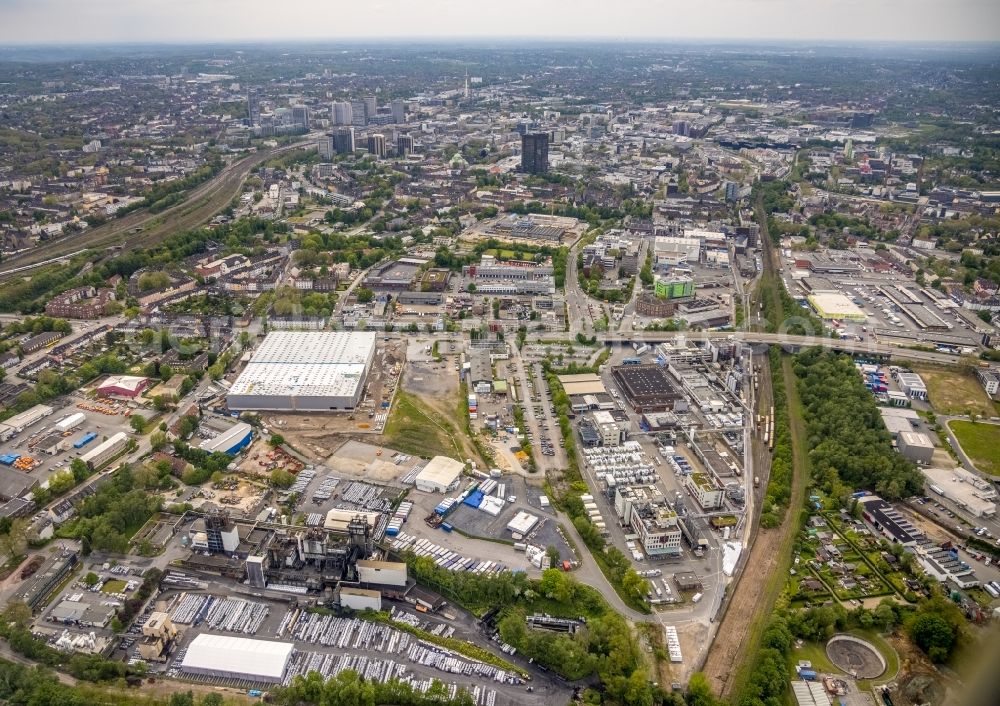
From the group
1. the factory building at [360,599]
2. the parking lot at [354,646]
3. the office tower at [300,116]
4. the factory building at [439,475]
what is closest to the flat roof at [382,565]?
the factory building at [360,599]

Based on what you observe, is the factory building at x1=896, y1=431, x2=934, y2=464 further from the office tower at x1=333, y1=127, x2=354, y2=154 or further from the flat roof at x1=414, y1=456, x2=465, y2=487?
the office tower at x1=333, y1=127, x2=354, y2=154

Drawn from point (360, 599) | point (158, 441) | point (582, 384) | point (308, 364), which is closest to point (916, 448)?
point (582, 384)

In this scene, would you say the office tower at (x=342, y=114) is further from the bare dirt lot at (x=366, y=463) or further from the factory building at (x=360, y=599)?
the factory building at (x=360, y=599)

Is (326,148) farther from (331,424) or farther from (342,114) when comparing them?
(331,424)

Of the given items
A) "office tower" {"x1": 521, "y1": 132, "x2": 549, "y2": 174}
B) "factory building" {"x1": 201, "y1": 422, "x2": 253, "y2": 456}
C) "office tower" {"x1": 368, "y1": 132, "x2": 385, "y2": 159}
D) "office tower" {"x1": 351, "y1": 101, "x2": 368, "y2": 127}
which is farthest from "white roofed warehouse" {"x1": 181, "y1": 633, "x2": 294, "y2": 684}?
"office tower" {"x1": 351, "y1": 101, "x2": 368, "y2": 127}

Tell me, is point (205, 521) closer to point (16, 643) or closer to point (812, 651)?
point (16, 643)

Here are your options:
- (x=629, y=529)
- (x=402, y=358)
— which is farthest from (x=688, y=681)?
(x=402, y=358)
